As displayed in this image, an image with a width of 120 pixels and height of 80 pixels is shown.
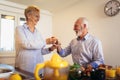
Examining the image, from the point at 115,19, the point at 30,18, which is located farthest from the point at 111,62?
the point at 30,18

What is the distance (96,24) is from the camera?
3520 millimetres

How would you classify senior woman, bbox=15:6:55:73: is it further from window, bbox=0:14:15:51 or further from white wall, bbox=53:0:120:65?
white wall, bbox=53:0:120:65

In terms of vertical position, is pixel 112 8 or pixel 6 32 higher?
pixel 112 8

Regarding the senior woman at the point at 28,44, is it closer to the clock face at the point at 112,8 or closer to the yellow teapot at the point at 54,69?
the yellow teapot at the point at 54,69

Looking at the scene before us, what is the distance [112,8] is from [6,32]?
229cm

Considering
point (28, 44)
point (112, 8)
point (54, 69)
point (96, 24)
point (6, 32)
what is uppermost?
point (112, 8)

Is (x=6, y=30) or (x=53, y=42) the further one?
(x=6, y=30)

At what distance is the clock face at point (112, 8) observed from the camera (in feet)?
10.5

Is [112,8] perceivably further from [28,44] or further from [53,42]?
[28,44]

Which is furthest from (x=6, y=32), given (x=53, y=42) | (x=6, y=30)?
(x=53, y=42)

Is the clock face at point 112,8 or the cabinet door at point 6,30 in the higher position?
the clock face at point 112,8

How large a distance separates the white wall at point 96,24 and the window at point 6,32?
1.26m

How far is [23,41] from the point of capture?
1.67 meters

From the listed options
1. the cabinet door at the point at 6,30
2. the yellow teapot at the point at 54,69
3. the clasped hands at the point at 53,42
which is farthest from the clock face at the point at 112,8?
the yellow teapot at the point at 54,69
